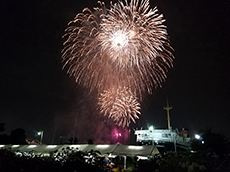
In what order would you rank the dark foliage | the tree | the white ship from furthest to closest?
the white ship
the tree
the dark foliage

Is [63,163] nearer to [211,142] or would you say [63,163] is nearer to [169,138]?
[211,142]

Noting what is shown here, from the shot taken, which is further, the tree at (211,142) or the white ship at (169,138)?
the white ship at (169,138)

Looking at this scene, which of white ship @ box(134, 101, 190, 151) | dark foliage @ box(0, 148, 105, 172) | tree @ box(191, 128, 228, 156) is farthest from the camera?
white ship @ box(134, 101, 190, 151)

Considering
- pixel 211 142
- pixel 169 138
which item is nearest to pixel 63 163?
pixel 211 142

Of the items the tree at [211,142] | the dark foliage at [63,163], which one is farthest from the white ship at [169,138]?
the dark foliage at [63,163]

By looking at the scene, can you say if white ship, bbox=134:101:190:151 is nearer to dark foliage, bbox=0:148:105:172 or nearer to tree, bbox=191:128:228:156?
tree, bbox=191:128:228:156

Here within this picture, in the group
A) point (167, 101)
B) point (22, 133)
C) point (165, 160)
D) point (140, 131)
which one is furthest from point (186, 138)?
point (165, 160)

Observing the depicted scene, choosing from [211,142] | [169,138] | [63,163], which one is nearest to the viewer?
[63,163]

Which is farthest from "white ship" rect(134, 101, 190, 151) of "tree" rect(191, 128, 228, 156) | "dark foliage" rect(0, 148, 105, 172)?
"dark foliage" rect(0, 148, 105, 172)

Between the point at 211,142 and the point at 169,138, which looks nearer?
the point at 211,142

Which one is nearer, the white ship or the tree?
the tree

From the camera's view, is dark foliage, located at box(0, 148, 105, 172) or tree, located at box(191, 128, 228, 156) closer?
dark foliage, located at box(0, 148, 105, 172)

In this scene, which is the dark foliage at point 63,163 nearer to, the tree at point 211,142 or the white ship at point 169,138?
the tree at point 211,142

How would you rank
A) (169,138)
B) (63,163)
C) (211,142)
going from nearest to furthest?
1. (63,163)
2. (211,142)
3. (169,138)
